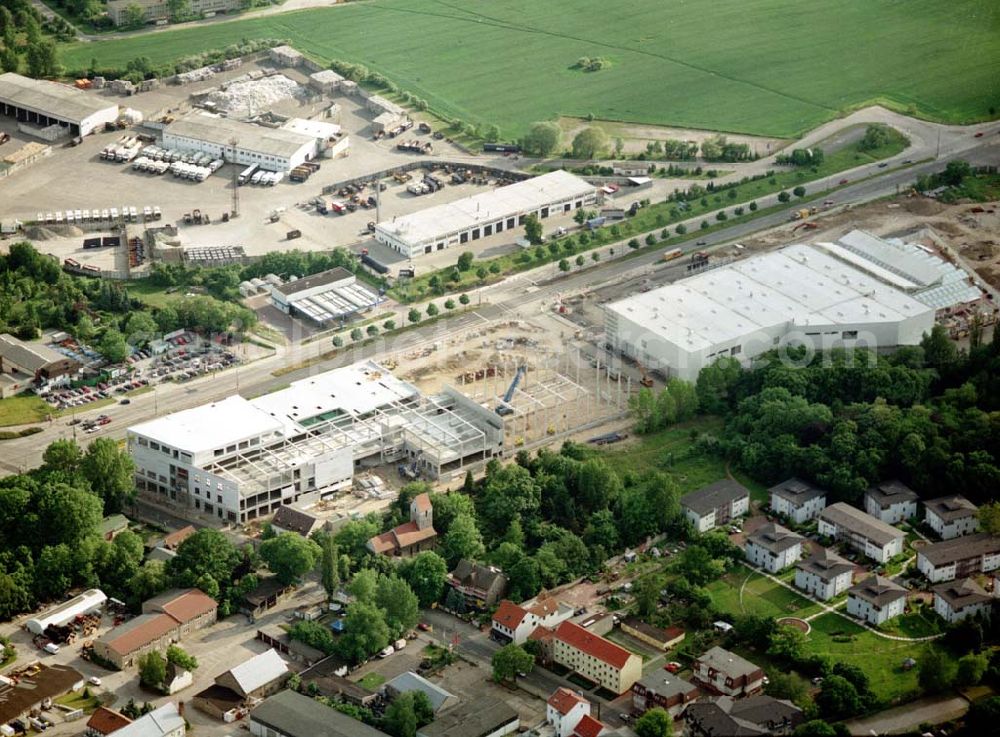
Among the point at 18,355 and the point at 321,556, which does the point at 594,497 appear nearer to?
the point at 321,556

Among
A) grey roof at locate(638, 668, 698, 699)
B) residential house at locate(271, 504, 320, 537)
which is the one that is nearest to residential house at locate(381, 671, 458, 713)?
grey roof at locate(638, 668, 698, 699)

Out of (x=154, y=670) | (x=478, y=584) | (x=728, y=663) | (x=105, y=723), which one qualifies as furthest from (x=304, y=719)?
(x=728, y=663)

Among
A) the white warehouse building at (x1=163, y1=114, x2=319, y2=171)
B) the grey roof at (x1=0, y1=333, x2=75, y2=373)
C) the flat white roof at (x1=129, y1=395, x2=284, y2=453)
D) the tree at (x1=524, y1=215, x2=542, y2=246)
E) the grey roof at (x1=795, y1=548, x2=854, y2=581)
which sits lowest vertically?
the grey roof at (x1=795, y1=548, x2=854, y2=581)

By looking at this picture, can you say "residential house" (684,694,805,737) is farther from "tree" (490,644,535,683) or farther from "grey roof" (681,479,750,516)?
"grey roof" (681,479,750,516)

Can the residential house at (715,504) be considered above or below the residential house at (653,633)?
above

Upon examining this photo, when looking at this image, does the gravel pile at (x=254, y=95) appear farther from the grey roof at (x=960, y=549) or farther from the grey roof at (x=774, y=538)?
the grey roof at (x=960, y=549)

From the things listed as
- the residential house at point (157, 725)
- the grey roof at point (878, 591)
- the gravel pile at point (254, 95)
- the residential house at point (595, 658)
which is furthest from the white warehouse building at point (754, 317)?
the gravel pile at point (254, 95)

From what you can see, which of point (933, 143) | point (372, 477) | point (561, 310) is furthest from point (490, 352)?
point (933, 143)
